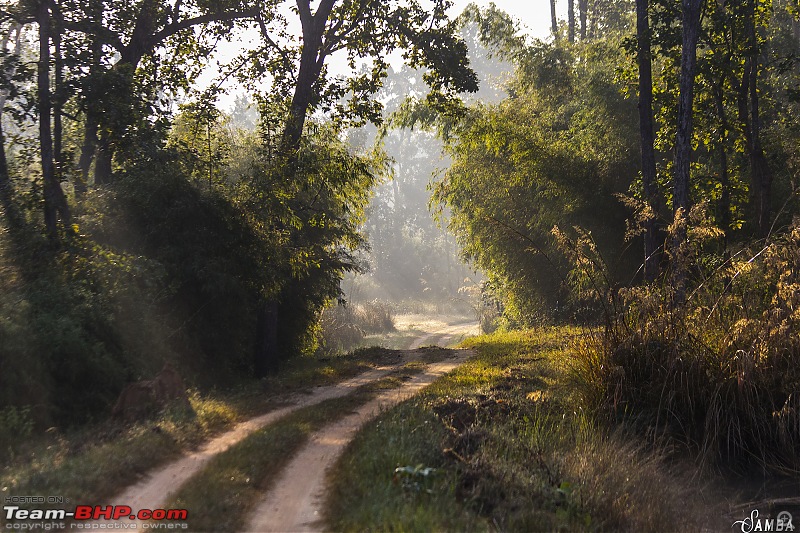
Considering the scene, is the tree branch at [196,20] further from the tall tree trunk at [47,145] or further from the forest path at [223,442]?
the forest path at [223,442]

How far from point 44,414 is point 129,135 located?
7.56m

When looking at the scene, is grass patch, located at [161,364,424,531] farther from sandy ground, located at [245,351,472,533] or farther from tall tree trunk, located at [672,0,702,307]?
tall tree trunk, located at [672,0,702,307]

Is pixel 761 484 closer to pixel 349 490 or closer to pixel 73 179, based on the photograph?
pixel 349 490

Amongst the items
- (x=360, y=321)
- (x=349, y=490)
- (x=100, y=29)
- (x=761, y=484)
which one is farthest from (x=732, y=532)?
(x=360, y=321)

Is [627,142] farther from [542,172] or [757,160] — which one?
[757,160]

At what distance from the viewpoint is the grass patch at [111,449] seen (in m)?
6.96

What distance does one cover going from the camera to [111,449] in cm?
826

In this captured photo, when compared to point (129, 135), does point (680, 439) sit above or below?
below

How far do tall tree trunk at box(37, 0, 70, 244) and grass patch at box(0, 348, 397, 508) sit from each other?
4.83 m

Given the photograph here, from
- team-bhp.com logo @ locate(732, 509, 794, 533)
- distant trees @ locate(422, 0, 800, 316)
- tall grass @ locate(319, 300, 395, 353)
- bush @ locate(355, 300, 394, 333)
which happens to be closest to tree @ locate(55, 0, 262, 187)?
distant trees @ locate(422, 0, 800, 316)

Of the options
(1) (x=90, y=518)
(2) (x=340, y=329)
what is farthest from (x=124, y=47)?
(2) (x=340, y=329)

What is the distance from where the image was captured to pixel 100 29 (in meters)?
16.3

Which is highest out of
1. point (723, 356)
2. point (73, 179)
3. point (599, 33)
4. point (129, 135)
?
point (599, 33)

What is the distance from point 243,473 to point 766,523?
6269 millimetres
